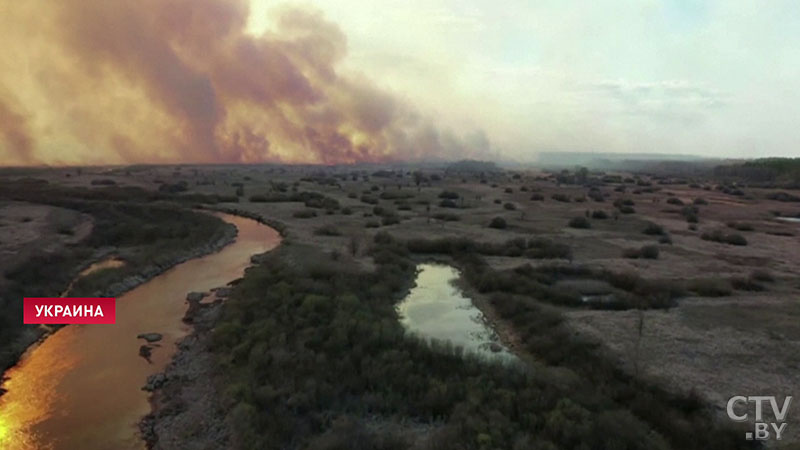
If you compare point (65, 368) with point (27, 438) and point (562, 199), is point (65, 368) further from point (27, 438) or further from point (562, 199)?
point (562, 199)

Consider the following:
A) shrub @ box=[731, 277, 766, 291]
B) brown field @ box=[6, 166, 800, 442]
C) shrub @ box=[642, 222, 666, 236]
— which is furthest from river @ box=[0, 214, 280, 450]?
shrub @ box=[642, 222, 666, 236]

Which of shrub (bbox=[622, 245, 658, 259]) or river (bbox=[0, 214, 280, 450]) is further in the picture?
shrub (bbox=[622, 245, 658, 259])

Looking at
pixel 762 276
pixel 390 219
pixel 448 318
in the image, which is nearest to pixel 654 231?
pixel 762 276

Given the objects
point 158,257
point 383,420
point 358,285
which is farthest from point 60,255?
point 383,420

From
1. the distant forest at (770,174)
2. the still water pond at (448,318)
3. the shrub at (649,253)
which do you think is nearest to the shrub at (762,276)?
the shrub at (649,253)

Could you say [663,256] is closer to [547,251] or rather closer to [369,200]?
[547,251]

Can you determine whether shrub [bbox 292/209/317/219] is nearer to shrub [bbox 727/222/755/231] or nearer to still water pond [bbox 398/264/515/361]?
still water pond [bbox 398/264/515/361]
